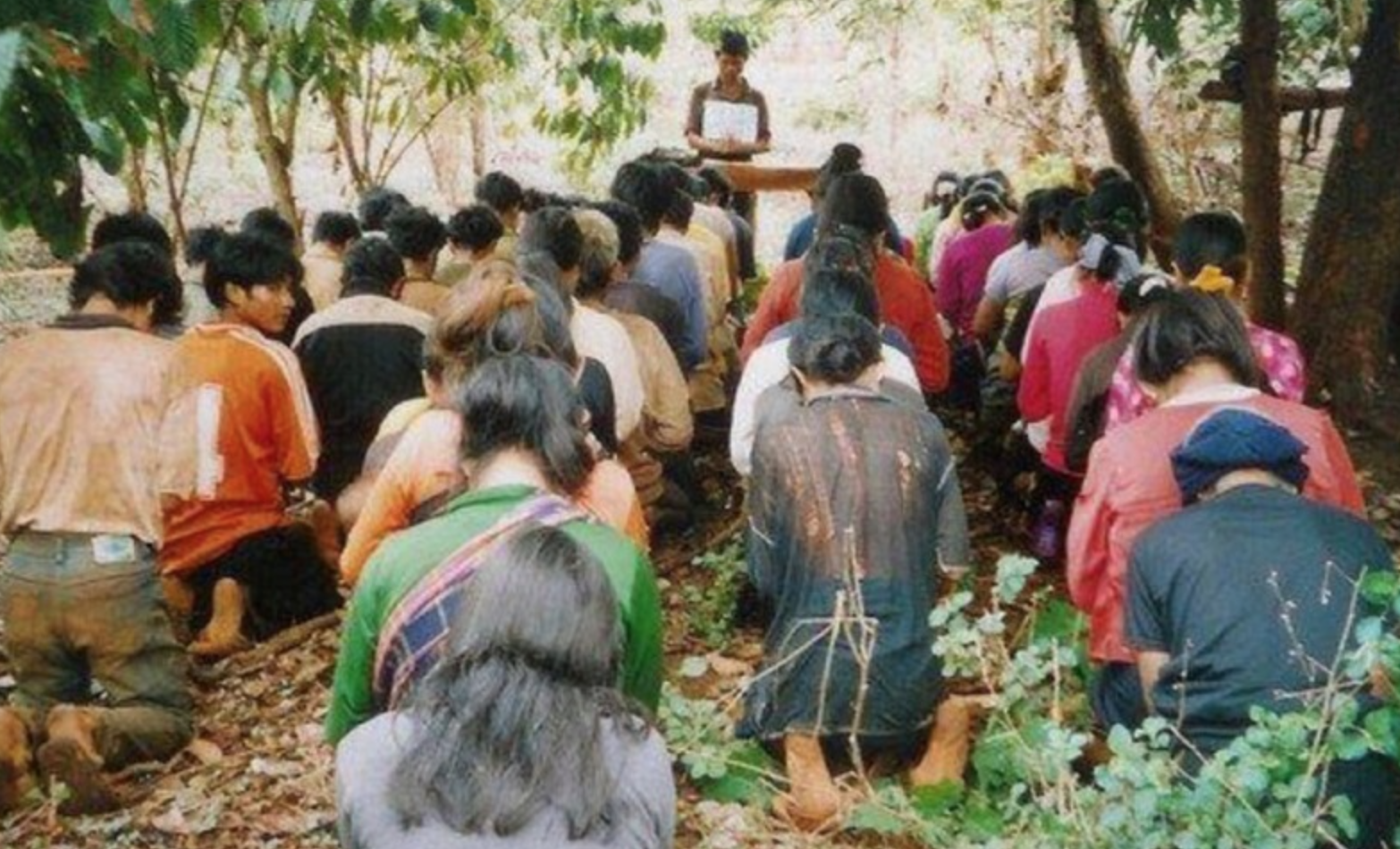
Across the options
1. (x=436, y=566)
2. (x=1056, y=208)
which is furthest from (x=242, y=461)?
(x=1056, y=208)

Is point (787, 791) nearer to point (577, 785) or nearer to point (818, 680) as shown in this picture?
point (818, 680)

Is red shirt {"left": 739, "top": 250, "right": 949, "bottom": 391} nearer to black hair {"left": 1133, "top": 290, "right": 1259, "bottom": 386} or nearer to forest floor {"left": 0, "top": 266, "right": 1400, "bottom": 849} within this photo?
forest floor {"left": 0, "top": 266, "right": 1400, "bottom": 849}

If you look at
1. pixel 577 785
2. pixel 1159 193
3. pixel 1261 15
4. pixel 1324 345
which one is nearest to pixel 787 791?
pixel 577 785

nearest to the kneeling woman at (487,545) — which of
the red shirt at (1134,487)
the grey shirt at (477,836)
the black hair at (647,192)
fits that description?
the grey shirt at (477,836)

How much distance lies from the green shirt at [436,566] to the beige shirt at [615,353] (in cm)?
239

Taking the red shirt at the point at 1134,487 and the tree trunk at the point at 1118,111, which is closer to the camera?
the red shirt at the point at 1134,487

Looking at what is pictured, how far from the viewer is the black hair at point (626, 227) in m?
6.62

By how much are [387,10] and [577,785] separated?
352cm

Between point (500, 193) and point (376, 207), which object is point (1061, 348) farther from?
point (376, 207)

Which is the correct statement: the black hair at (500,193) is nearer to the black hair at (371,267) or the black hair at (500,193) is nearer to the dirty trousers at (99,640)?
the black hair at (371,267)

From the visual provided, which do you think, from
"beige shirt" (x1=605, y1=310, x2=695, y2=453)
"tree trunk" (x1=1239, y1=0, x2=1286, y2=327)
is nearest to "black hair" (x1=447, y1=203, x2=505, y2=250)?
"beige shirt" (x1=605, y1=310, x2=695, y2=453)

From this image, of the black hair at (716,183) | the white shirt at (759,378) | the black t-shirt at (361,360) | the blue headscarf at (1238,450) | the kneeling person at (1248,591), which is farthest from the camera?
the black hair at (716,183)

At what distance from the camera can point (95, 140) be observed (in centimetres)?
328

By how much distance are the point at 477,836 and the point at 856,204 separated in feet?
15.4
